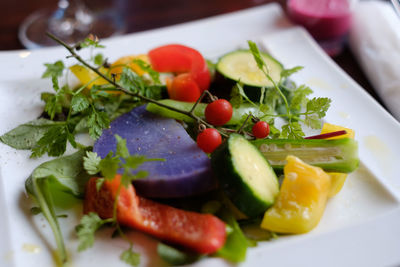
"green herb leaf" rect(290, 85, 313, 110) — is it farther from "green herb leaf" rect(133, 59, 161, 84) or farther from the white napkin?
"green herb leaf" rect(133, 59, 161, 84)

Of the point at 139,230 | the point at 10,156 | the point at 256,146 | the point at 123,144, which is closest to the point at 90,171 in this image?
the point at 123,144

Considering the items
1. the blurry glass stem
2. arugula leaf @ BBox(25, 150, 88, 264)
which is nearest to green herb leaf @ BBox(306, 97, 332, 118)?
arugula leaf @ BBox(25, 150, 88, 264)

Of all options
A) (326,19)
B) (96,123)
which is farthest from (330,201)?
(326,19)

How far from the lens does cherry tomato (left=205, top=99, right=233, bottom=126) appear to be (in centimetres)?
193

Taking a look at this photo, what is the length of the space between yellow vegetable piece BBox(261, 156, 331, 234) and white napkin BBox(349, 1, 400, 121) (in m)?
0.95

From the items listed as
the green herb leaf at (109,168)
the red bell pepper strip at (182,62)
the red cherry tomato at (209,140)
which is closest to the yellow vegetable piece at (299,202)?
the red cherry tomato at (209,140)

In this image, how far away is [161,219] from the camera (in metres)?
1.64

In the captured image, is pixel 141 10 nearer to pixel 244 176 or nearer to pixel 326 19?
pixel 326 19

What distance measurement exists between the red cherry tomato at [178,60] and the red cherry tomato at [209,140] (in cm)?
54

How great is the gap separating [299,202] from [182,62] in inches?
46.1

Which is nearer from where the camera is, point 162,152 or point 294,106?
point 162,152

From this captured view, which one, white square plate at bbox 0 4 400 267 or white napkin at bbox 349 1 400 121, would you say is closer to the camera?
white square plate at bbox 0 4 400 267

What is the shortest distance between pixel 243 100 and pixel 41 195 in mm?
1075

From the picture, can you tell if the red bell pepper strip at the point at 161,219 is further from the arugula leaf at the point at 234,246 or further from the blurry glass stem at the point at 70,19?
the blurry glass stem at the point at 70,19
